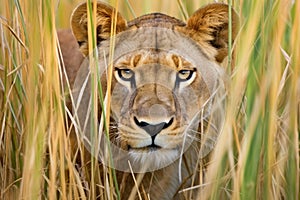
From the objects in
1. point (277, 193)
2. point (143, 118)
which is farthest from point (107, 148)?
point (277, 193)

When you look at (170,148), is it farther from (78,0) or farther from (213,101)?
(78,0)

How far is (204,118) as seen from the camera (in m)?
1.45

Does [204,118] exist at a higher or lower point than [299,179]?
higher

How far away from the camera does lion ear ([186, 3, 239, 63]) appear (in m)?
1.42

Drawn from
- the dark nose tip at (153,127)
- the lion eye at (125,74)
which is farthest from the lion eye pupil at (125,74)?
the dark nose tip at (153,127)

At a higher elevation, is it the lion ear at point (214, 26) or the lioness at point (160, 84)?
the lion ear at point (214, 26)

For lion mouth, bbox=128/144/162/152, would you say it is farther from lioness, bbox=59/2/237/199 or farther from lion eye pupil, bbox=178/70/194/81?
lion eye pupil, bbox=178/70/194/81

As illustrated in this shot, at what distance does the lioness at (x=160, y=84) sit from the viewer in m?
1.39

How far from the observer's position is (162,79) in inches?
55.1

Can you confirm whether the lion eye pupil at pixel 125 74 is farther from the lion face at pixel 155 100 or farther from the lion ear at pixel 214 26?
the lion ear at pixel 214 26

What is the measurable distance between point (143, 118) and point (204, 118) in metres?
0.16

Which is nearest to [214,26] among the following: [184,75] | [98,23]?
[184,75]

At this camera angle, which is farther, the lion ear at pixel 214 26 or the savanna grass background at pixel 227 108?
the lion ear at pixel 214 26

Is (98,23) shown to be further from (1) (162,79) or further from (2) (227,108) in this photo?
(2) (227,108)
